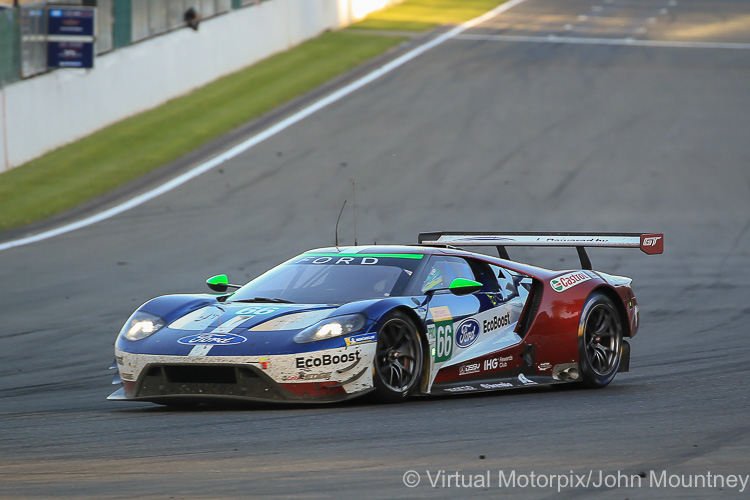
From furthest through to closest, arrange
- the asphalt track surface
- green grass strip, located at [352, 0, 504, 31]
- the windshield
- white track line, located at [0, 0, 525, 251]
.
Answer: green grass strip, located at [352, 0, 504, 31] → white track line, located at [0, 0, 525, 251] → the windshield → the asphalt track surface

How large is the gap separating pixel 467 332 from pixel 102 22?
20.0 metres

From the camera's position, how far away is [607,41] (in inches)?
1442

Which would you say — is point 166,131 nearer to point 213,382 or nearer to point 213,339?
point 213,339

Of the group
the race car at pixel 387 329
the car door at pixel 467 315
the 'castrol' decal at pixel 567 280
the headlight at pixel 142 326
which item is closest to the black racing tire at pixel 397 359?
the race car at pixel 387 329

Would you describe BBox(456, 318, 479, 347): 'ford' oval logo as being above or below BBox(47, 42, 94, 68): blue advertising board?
below

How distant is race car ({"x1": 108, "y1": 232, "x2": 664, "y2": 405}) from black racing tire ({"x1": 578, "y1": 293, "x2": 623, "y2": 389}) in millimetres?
12

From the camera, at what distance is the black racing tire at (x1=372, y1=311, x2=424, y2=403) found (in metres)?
7.81

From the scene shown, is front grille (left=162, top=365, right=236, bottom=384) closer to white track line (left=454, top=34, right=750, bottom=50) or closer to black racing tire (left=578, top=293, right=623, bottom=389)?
black racing tire (left=578, top=293, right=623, bottom=389)

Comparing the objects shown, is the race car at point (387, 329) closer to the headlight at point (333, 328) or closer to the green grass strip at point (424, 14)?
the headlight at point (333, 328)

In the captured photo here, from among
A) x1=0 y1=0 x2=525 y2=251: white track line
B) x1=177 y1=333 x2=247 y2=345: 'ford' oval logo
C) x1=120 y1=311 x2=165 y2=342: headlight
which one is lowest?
x1=0 y1=0 x2=525 y2=251: white track line

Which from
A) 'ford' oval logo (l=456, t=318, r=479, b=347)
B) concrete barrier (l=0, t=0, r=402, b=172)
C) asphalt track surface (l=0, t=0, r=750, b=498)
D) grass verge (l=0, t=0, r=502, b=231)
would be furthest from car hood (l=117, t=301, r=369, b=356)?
concrete barrier (l=0, t=0, r=402, b=172)

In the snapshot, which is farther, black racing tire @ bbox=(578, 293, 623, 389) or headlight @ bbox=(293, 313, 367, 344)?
black racing tire @ bbox=(578, 293, 623, 389)

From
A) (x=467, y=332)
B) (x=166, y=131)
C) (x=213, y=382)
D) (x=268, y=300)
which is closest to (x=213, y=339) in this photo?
(x=213, y=382)

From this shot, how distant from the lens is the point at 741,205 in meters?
19.8
